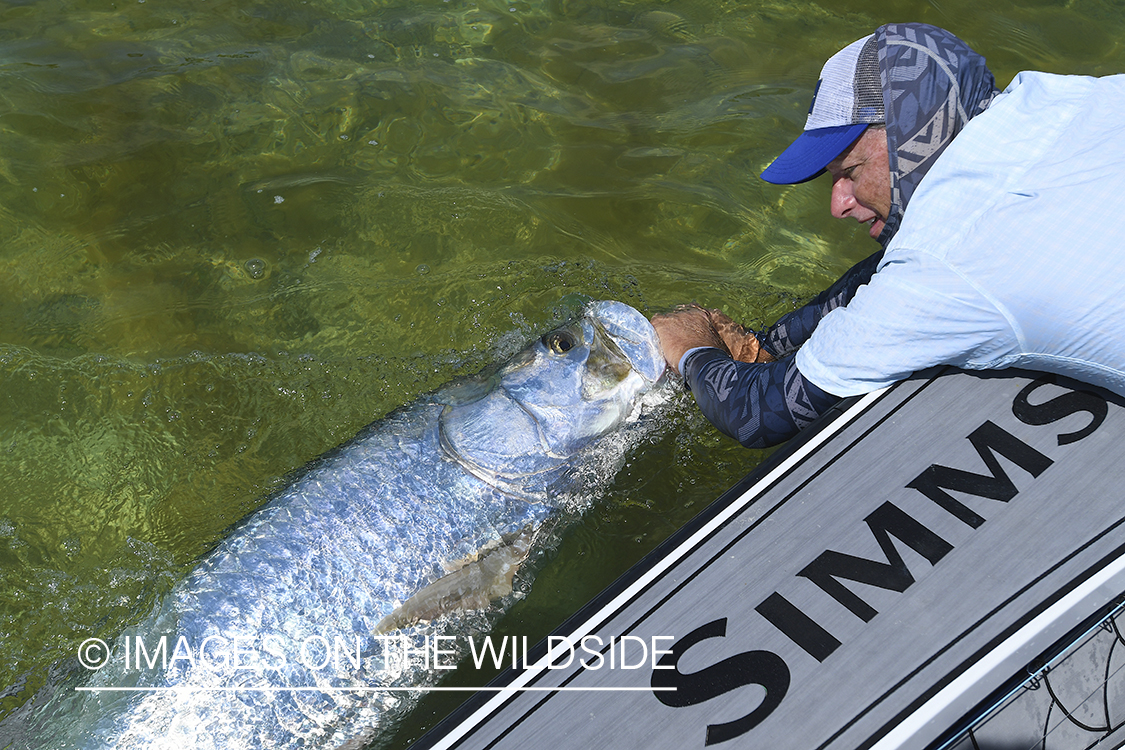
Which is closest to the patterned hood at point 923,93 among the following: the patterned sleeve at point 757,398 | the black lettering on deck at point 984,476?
the patterned sleeve at point 757,398

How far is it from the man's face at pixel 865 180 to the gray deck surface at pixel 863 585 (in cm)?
56

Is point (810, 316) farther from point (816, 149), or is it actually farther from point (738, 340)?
point (816, 149)

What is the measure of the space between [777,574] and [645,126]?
331 cm

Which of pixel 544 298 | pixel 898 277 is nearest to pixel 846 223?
pixel 544 298

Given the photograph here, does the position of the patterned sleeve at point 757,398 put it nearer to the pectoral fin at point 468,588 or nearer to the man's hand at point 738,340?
the man's hand at point 738,340

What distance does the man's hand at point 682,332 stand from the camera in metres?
2.88

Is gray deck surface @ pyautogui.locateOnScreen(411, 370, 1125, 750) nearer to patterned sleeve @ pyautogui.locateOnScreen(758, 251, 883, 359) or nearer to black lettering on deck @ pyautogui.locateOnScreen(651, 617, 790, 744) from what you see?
black lettering on deck @ pyautogui.locateOnScreen(651, 617, 790, 744)

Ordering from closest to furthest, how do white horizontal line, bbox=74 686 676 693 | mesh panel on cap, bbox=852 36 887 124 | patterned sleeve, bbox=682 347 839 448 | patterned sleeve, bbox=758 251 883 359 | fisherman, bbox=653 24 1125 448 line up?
1. fisherman, bbox=653 24 1125 448
2. white horizontal line, bbox=74 686 676 693
3. mesh panel on cap, bbox=852 36 887 124
4. patterned sleeve, bbox=682 347 839 448
5. patterned sleeve, bbox=758 251 883 359

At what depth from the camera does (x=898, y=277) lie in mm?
2049

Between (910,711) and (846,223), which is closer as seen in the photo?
(910,711)

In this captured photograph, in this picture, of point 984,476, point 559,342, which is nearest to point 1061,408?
point 984,476

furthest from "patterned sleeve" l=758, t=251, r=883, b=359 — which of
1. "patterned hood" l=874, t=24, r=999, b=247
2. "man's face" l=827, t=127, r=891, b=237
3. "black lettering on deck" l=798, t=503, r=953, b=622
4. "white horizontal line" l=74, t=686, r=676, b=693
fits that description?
"white horizontal line" l=74, t=686, r=676, b=693

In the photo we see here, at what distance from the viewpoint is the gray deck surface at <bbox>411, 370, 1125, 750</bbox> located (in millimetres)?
1936

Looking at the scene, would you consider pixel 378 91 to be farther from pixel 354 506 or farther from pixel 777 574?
pixel 777 574
